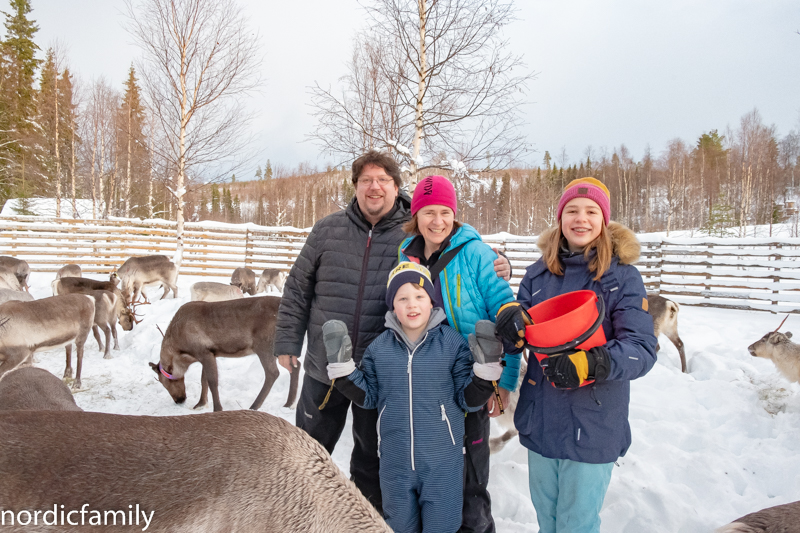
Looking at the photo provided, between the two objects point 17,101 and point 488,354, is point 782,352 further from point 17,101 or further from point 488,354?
point 17,101

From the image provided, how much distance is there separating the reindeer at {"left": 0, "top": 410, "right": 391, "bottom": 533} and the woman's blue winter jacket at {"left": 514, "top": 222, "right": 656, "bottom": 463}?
103 cm

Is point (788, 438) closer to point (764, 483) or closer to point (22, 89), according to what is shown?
point (764, 483)

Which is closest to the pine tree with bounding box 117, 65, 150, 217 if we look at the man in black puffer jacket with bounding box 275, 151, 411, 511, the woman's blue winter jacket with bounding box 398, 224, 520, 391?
the man in black puffer jacket with bounding box 275, 151, 411, 511

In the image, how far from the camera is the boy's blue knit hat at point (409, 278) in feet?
7.36

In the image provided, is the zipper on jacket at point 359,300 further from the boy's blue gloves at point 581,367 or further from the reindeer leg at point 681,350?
the reindeer leg at point 681,350

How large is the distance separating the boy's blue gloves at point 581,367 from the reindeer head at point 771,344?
5734mm

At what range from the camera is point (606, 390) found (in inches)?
78.7

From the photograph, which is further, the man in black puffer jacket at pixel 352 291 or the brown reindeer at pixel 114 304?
the brown reindeer at pixel 114 304

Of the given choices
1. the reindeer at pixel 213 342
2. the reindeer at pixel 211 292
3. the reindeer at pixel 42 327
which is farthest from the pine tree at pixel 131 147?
the reindeer at pixel 213 342

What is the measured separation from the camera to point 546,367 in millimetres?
1903

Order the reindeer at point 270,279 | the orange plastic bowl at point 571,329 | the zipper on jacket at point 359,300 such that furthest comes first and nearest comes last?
the reindeer at point 270,279, the zipper on jacket at point 359,300, the orange plastic bowl at point 571,329

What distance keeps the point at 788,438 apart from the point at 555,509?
12.0 ft

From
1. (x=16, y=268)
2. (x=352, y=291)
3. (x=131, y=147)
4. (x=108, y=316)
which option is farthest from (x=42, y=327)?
(x=131, y=147)

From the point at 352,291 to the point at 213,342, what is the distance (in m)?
3.18
